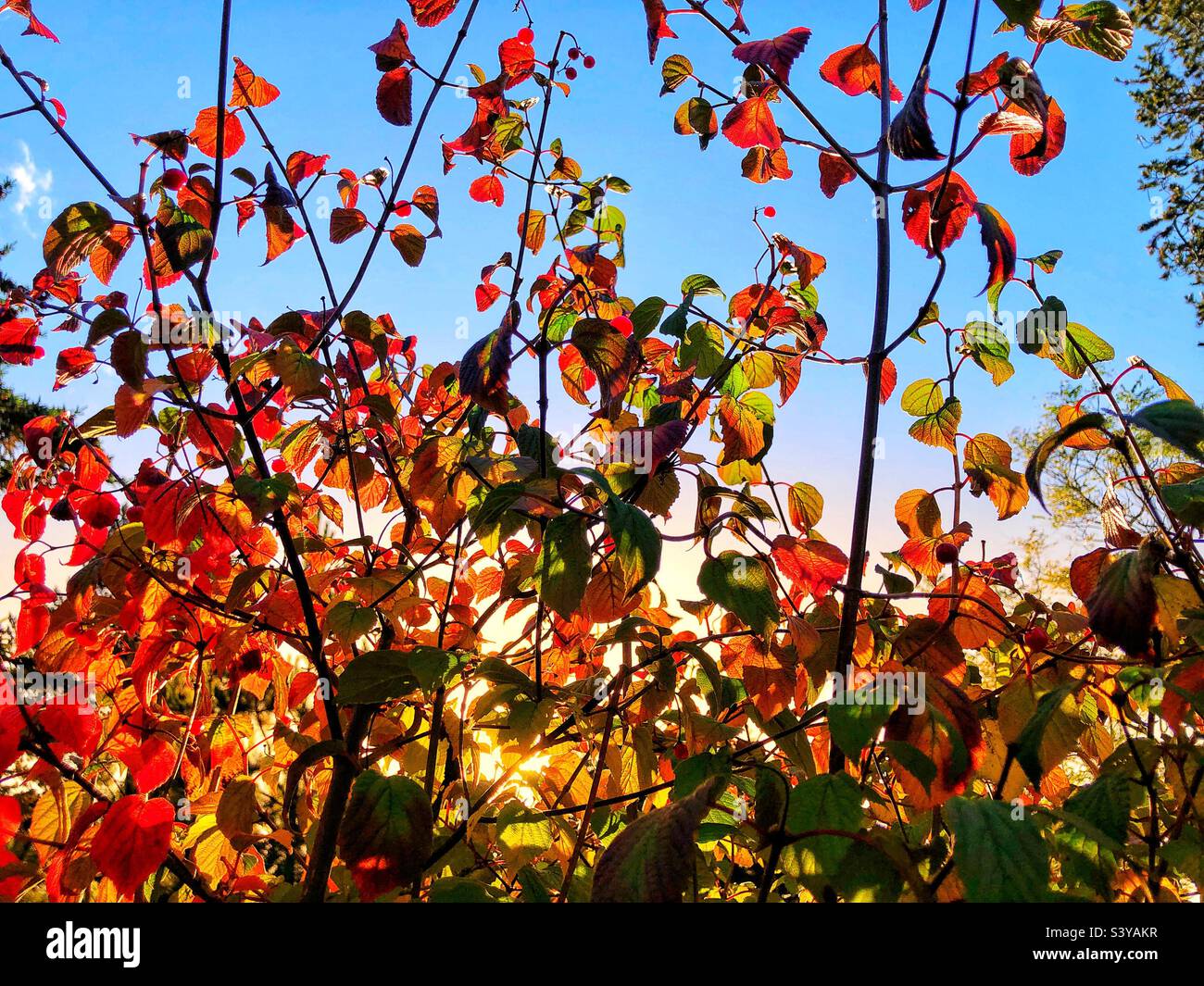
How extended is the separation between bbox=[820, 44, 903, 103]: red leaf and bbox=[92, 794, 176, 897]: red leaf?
1.45 m

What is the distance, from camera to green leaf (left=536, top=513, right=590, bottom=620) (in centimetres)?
84

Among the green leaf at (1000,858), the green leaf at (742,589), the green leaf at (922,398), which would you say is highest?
the green leaf at (922,398)

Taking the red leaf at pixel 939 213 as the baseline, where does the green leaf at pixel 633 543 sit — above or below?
below

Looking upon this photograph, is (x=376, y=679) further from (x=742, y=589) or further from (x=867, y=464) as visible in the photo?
(x=867, y=464)

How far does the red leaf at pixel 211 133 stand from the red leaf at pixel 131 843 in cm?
115

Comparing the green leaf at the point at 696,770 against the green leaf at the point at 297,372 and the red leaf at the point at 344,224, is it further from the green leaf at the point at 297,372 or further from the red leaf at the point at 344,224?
the red leaf at the point at 344,224

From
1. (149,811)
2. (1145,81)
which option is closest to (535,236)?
(149,811)

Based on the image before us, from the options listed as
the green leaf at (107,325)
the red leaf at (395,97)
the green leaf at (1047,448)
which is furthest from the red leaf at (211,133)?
the green leaf at (1047,448)

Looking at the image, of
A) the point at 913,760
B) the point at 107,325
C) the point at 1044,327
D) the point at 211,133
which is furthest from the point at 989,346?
the point at 211,133

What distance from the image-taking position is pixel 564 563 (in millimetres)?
842

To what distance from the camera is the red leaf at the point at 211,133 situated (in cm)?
149

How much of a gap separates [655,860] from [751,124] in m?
1.18

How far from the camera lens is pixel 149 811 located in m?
1.08

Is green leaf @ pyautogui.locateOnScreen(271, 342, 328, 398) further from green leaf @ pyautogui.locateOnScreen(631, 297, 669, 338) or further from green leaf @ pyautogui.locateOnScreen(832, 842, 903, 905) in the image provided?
green leaf @ pyautogui.locateOnScreen(832, 842, 903, 905)
